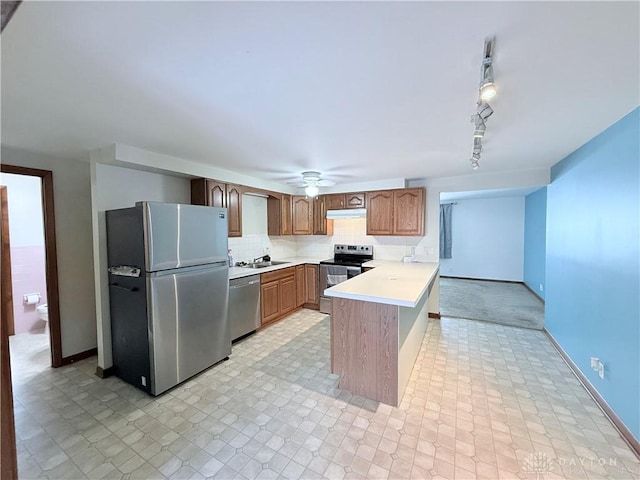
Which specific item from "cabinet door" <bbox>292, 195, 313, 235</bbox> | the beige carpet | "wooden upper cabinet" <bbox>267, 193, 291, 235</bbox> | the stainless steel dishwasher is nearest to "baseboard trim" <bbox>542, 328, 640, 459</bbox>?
the beige carpet

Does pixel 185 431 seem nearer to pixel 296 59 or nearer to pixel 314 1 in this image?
pixel 296 59

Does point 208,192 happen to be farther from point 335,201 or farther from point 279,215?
point 335,201

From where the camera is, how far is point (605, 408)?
2.05 m

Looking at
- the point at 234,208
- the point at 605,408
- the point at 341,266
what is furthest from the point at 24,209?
the point at 605,408

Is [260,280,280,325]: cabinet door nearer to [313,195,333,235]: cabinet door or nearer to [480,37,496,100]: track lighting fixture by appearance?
[313,195,333,235]: cabinet door

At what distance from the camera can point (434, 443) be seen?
1.79m

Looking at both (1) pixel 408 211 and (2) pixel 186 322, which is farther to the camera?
(1) pixel 408 211

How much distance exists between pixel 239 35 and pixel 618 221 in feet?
9.20

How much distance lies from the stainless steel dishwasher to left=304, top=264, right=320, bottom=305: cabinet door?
1215 millimetres

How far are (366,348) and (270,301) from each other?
202 centimetres

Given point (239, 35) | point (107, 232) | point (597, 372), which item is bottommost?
point (597, 372)

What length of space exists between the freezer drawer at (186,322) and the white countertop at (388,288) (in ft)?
4.27

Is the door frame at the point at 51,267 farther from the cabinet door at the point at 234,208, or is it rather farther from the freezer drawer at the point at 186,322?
the cabinet door at the point at 234,208

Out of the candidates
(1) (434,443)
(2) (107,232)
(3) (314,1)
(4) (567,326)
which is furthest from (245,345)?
(4) (567,326)
